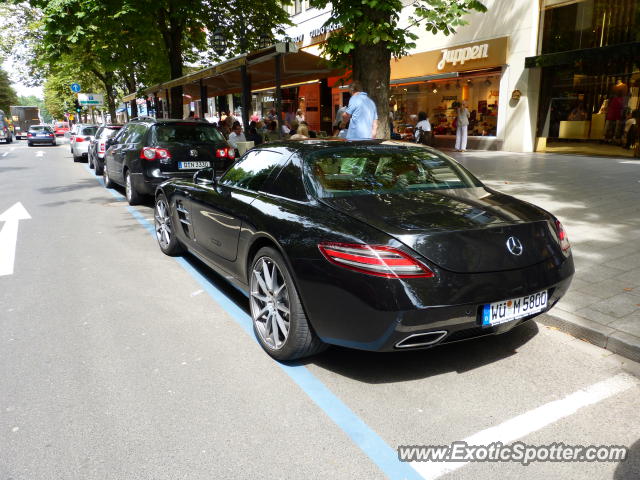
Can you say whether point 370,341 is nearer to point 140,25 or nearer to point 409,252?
point 409,252

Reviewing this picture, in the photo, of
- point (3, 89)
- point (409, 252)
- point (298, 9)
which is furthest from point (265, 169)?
point (3, 89)

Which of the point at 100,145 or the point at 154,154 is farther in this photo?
the point at 100,145

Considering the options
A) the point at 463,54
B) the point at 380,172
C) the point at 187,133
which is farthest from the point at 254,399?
the point at 463,54

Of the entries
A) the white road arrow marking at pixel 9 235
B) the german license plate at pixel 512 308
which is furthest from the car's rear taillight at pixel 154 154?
the german license plate at pixel 512 308

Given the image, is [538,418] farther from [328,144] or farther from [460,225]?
[328,144]

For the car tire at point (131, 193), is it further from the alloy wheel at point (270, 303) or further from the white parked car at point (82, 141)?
the white parked car at point (82, 141)

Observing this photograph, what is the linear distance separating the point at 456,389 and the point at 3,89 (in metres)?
94.0

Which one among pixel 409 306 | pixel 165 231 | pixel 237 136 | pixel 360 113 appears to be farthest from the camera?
pixel 237 136

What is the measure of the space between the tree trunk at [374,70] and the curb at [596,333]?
19.2ft

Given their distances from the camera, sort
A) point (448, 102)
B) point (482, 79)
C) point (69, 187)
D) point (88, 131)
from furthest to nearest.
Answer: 1. point (88, 131)
2. point (448, 102)
3. point (482, 79)
4. point (69, 187)

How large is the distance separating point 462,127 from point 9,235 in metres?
16.1

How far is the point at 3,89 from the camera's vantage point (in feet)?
260

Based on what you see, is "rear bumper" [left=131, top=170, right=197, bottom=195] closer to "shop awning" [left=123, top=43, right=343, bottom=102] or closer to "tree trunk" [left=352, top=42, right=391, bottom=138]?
"shop awning" [left=123, top=43, right=343, bottom=102]
